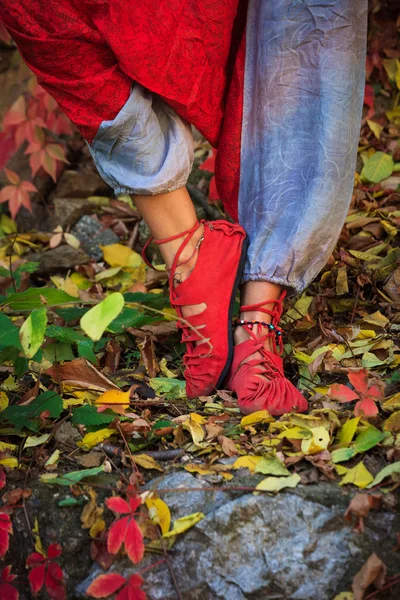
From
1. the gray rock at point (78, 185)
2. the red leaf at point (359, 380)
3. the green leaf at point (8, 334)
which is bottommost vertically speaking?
the gray rock at point (78, 185)

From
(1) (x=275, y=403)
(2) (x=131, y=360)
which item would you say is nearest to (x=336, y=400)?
(1) (x=275, y=403)

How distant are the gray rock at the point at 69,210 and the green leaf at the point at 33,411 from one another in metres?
1.33

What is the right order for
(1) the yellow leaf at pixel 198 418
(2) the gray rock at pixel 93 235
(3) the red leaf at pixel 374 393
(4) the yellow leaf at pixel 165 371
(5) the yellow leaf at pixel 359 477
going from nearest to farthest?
(5) the yellow leaf at pixel 359 477 < (3) the red leaf at pixel 374 393 < (1) the yellow leaf at pixel 198 418 < (4) the yellow leaf at pixel 165 371 < (2) the gray rock at pixel 93 235

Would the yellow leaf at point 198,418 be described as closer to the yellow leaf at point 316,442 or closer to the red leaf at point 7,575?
the yellow leaf at point 316,442

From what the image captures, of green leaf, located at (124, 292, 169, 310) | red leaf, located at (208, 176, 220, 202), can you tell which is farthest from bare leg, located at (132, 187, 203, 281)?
red leaf, located at (208, 176, 220, 202)

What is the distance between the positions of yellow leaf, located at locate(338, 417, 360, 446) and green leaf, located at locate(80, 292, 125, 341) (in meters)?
0.49

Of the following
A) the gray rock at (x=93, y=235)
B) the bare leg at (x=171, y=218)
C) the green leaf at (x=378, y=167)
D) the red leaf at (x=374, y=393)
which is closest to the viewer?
the red leaf at (x=374, y=393)

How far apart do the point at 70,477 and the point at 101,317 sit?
399 millimetres

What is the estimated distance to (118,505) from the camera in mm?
961

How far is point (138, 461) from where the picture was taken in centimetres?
110

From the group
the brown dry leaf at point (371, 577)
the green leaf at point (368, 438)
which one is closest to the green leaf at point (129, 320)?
the green leaf at point (368, 438)

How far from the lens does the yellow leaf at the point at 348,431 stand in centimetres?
108

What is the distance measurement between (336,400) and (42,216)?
Result: 1.66m

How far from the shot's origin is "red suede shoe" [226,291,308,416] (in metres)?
1.22
